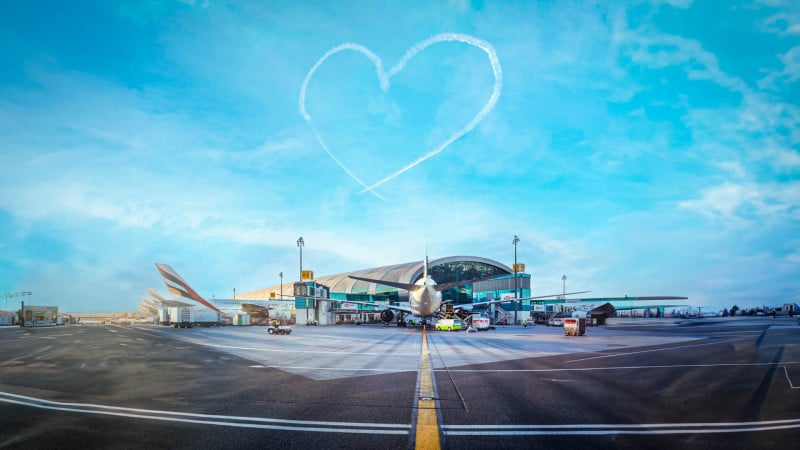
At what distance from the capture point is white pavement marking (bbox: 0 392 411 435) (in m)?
6.83

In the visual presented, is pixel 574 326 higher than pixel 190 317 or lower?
higher

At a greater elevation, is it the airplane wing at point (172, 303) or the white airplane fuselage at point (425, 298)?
the white airplane fuselage at point (425, 298)

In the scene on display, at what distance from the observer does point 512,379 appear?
12477 millimetres

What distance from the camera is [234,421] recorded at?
7477 millimetres

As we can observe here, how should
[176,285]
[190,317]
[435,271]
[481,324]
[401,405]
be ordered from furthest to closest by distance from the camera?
[435,271] < [176,285] < [190,317] < [481,324] < [401,405]

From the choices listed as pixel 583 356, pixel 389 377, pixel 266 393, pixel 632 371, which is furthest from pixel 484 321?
pixel 266 393

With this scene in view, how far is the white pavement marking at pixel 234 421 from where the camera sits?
22.4ft

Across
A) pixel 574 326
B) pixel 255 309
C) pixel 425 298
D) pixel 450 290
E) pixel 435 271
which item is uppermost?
pixel 435 271

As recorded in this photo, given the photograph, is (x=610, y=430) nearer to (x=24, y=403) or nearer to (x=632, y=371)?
(x=632, y=371)

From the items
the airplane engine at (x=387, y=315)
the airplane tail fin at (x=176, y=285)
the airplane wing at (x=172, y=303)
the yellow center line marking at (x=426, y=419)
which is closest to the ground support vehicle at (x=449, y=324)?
the airplane engine at (x=387, y=315)

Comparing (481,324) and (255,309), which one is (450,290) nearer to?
(255,309)

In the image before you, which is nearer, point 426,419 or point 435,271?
Result: point 426,419

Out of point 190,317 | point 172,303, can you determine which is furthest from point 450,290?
point 172,303

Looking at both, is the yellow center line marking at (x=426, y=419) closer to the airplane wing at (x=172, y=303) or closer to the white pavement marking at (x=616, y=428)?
the white pavement marking at (x=616, y=428)
